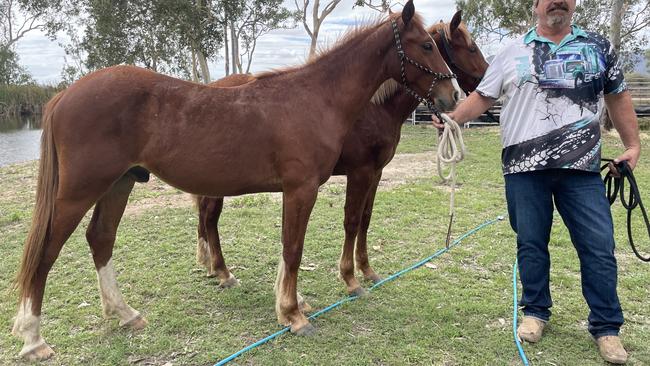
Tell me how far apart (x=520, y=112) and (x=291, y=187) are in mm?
1498

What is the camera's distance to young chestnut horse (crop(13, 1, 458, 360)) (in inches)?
100

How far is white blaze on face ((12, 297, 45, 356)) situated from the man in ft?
9.54

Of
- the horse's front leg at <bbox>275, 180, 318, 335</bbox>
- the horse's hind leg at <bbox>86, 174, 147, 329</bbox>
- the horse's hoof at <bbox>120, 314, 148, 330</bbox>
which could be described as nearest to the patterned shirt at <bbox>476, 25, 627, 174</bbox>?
the horse's front leg at <bbox>275, 180, 318, 335</bbox>

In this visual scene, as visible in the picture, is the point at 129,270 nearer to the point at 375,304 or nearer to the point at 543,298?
the point at 375,304

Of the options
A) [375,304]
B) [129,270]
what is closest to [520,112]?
[375,304]

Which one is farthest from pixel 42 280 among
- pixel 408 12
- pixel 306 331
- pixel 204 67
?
pixel 204 67

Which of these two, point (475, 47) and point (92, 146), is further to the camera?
point (475, 47)

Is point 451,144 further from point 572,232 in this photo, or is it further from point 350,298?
point 350,298

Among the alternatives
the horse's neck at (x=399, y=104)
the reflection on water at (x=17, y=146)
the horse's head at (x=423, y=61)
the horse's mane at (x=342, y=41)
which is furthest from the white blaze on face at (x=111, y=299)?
the reflection on water at (x=17, y=146)

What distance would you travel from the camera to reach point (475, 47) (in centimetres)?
372

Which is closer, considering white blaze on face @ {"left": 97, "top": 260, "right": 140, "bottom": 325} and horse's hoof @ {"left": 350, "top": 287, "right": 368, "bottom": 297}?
white blaze on face @ {"left": 97, "top": 260, "right": 140, "bottom": 325}

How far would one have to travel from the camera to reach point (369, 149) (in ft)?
11.2

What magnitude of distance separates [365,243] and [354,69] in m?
1.58

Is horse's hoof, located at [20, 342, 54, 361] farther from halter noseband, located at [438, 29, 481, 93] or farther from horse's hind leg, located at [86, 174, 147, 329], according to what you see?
halter noseband, located at [438, 29, 481, 93]
